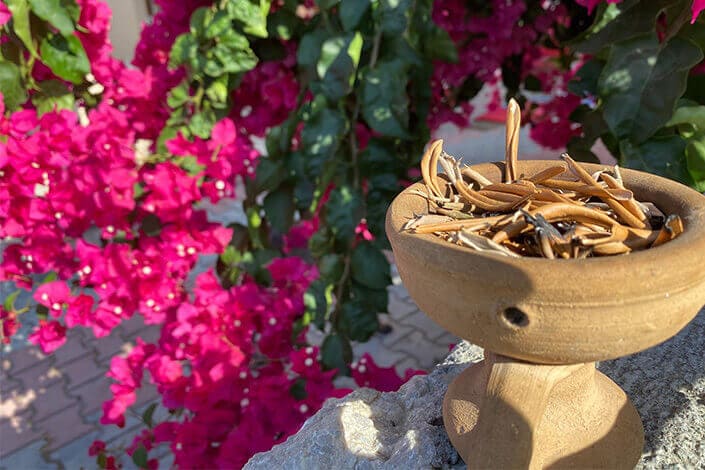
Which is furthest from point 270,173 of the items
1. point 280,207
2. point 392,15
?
point 392,15

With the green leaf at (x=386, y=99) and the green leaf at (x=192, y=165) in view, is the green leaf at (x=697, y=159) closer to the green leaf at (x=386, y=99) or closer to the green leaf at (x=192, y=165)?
the green leaf at (x=386, y=99)

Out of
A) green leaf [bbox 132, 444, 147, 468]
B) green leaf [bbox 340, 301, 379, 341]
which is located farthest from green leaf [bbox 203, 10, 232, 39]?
green leaf [bbox 132, 444, 147, 468]

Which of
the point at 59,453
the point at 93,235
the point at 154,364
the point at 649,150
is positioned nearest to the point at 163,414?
→ the point at 59,453

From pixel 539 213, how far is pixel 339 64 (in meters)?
0.69

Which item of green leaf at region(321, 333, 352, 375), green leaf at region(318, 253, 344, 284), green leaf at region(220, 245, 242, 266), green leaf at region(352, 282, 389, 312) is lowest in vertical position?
A: green leaf at region(321, 333, 352, 375)

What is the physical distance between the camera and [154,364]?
1.32 metres

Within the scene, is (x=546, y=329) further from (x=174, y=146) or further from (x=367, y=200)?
(x=174, y=146)

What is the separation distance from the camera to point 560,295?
1.52ft

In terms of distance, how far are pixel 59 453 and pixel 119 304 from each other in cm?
93

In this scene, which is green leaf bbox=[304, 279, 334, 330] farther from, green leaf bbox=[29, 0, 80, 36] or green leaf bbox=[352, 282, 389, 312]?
green leaf bbox=[29, 0, 80, 36]

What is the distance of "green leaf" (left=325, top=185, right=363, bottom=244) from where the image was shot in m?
1.20

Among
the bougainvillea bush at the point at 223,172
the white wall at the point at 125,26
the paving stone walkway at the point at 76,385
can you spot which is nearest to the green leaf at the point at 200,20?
the bougainvillea bush at the point at 223,172

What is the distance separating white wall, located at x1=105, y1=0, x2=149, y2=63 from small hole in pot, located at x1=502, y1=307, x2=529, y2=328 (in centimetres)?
410

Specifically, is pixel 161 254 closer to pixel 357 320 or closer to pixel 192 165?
pixel 192 165
